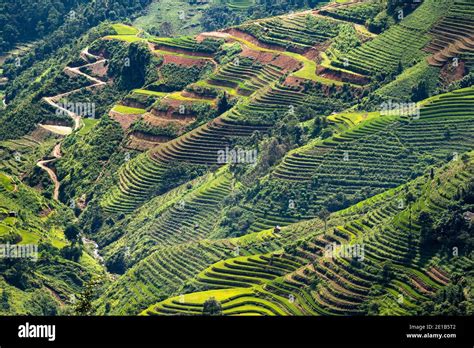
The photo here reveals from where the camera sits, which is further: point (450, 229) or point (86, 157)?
point (86, 157)

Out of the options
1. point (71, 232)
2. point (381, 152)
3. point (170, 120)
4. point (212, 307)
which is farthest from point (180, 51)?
point (212, 307)

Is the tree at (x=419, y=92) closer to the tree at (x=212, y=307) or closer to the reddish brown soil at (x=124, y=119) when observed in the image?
the reddish brown soil at (x=124, y=119)

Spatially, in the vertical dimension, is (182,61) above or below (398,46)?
below

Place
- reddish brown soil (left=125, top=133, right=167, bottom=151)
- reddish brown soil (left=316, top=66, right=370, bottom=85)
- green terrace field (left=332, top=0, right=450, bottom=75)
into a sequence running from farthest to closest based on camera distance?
Answer: reddish brown soil (left=125, top=133, right=167, bottom=151) < green terrace field (left=332, top=0, right=450, bottom=75) < reddish brown soil (left=316, top=66, right=370, bottom=85)

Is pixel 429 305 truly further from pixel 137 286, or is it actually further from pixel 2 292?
pixel 2 292

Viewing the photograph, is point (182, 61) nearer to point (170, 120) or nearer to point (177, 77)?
point (177, 77)

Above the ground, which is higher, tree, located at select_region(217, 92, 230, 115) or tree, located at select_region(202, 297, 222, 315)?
tree, located at select_region(202, 297, 222, 315)

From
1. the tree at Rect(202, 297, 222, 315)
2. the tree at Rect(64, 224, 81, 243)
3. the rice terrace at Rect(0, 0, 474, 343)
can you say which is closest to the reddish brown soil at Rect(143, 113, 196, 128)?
the rice terrace at Rect(0, 0, 474, 343)

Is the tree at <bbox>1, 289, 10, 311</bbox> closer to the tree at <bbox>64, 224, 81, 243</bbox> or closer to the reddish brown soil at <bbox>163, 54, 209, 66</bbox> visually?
the tree at <bbox>64, 224, 81, 243</bbox>

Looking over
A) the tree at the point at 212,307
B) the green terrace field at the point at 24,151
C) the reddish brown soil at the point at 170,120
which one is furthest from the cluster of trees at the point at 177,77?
the tree at the point at 212,307

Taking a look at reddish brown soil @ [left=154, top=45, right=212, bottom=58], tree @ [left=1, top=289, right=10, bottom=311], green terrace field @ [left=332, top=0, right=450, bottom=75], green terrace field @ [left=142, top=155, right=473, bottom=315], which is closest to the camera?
green terrace field @ [left=142, top=155, right=473, bottom=315]
